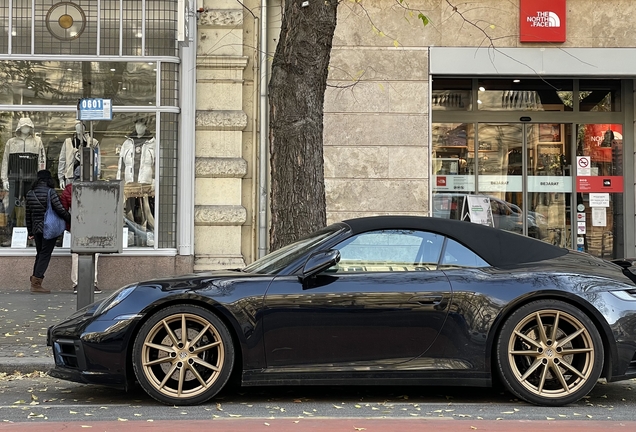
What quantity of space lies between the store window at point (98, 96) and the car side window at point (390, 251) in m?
7.24

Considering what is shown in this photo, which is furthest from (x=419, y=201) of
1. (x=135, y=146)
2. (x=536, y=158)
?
(x=135, y=146)

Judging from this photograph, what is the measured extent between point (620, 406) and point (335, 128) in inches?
306

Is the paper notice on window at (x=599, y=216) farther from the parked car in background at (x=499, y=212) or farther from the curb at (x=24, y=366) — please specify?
the curb at (x=24, y=366)

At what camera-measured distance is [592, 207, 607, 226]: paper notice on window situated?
14.1 m

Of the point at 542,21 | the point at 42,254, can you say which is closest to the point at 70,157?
the point at 42,254

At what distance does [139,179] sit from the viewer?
42.7 ft

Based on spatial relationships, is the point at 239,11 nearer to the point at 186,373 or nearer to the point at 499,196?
the point at 499,196

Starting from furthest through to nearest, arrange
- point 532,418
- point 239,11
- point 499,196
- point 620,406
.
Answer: point 499,196 → point 239,11 → point 620,406 → point 532,418

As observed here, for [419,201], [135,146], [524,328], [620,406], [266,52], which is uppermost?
[266,52]

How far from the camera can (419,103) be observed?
13133 mm

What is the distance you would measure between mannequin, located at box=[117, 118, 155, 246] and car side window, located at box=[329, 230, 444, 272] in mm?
7363

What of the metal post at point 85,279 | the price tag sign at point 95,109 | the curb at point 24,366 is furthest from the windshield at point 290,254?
the price tag sign at point 95,109

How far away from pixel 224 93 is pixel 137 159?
5.49ft

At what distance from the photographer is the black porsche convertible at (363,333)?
225 inches
